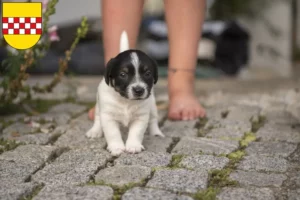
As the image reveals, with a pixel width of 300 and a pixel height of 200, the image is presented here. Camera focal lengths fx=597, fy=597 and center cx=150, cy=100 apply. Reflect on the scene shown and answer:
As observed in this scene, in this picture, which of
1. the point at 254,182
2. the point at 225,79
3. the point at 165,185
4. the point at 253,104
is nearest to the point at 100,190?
the point at 165,185

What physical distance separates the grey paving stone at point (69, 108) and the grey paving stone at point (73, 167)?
0.87 m

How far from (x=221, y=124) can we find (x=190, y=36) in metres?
0.58

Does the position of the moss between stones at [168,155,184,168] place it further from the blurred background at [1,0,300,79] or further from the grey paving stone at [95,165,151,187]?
the blurred background at [1,0,300,79]

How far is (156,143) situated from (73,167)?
531 millimetres

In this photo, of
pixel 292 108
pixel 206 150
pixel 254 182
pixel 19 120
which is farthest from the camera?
pixel 292 108

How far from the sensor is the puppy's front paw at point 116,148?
252 centimetres

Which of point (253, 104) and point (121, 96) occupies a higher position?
point (121, 96)

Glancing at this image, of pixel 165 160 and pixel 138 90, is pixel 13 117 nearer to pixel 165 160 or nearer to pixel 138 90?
pixel 138 90

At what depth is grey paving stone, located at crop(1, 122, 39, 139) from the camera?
2.85m

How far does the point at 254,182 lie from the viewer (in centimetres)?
218

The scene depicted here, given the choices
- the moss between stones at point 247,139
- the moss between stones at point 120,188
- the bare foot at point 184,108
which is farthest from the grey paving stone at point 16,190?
the bare foot at point 184,108

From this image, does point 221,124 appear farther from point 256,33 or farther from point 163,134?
point 256,33

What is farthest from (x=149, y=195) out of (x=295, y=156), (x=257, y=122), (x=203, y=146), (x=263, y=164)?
(x=257, y=122)

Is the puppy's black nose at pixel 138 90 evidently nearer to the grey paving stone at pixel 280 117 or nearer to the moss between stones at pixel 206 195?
the moss between stones at pixel 206 195
